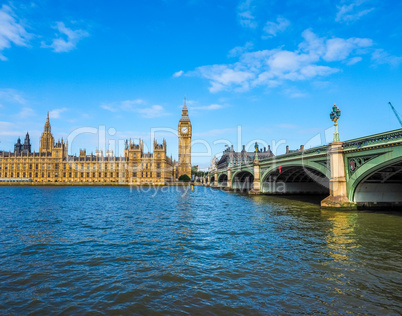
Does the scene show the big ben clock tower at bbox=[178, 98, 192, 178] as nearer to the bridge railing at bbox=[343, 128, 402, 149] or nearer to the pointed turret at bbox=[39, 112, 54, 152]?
the pointed turret at bbox=[39, 112, 54, 152]

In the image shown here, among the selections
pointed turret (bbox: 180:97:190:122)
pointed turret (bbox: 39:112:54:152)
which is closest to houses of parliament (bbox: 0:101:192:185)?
pointed turret (bbox: 39:112:54:152)

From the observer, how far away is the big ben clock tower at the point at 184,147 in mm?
162125

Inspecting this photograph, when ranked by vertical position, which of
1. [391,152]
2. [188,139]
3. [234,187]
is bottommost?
[234,187]

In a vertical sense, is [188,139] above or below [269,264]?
above

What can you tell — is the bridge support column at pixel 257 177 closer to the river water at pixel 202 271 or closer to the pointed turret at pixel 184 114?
the river water at pixel 202 271

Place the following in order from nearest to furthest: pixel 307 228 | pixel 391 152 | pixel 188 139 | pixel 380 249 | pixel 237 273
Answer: pixel 237 273
pixel 380 249
pixel 307 228
pixel 391 152
pixel 188 139

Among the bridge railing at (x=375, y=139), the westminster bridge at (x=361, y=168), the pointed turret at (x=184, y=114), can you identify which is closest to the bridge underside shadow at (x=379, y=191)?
the westminster bridge at (x=361, y=168)

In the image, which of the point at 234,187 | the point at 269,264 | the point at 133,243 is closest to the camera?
the point at 269,264

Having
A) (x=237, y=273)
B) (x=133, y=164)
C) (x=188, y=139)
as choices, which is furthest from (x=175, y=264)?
(x=188, y=139)

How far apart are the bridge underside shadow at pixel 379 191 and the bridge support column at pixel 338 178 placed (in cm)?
129

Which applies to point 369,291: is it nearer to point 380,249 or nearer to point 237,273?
point 237,273

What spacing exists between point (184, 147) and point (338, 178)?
142 metres

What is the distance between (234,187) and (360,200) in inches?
2071

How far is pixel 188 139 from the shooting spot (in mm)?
168125
